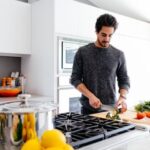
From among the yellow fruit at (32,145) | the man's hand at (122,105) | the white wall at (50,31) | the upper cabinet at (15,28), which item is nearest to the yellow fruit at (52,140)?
the yellow fruit at (32,145)

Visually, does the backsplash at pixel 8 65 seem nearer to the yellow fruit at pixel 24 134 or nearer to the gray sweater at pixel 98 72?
the gray sweater at pixel 98 72

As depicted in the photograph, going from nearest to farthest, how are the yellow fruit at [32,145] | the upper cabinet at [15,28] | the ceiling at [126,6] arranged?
the yellow fruit at [32,145], the upper cabinet at [15,28], the ceiling at [126,6]

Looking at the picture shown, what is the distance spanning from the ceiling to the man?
1740mm

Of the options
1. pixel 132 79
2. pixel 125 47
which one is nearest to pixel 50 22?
pixel 125 47

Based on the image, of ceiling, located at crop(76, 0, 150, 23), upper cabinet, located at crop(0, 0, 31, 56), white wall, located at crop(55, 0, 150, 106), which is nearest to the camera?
upper cabinet, located at crop(0, 0, 31, 56)

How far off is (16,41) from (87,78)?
107 centimetres

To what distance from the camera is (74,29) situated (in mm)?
2555

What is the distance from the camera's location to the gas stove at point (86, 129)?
83 cm

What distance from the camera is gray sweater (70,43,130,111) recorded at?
5.40 feet

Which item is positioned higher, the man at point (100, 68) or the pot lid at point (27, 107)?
the man at point (100, 68)

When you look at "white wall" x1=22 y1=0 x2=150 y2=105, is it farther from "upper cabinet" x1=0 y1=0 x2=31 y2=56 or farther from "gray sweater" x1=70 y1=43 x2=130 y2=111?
"gray sweater" x1=70 y1=43 x2=130 y2=111

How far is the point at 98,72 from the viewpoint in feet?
5.40

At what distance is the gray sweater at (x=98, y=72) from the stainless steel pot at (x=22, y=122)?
35.2 inches

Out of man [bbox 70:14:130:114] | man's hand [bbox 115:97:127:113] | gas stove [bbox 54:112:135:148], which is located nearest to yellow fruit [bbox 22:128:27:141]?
gas stove [bbox 54:112:135:148]
